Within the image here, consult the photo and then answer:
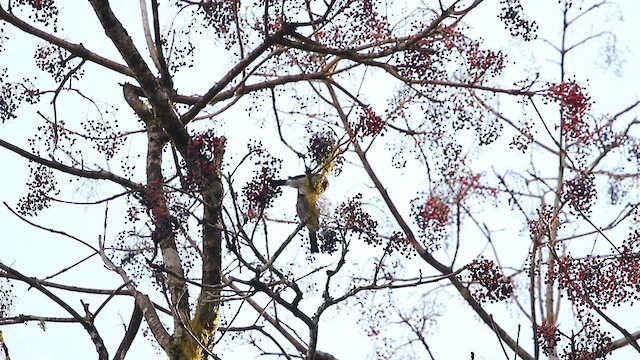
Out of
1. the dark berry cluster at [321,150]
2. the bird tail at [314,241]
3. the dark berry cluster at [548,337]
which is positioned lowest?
the dark berry cluster at [548,337]

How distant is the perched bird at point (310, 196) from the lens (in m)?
4.76

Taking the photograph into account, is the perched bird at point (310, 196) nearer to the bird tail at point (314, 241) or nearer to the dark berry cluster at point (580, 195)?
the bird tail at point (314, 241)

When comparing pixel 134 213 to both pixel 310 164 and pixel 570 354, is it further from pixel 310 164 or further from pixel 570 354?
pixel 570 354

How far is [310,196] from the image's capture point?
4895mm

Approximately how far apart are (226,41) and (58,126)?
52.0 inches

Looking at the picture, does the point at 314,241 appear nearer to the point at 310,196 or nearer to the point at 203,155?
the point at 310,196

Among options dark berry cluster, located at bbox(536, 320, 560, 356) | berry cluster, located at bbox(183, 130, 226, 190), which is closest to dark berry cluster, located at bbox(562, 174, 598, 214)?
dark berry cluster, located at bbox(536, 320, 560, 356)

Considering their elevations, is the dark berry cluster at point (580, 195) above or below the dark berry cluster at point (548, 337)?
above

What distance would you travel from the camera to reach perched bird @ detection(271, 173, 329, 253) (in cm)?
476

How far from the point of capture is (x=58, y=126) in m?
6.29

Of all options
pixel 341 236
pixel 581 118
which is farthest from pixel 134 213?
pixel 581 118

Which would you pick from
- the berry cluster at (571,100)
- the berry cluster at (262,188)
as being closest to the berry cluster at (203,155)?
the berry cluster at (262,188)

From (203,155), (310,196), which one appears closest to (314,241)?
(310,196)

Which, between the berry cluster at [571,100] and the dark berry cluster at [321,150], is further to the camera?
the berry cluster at [571,100]
